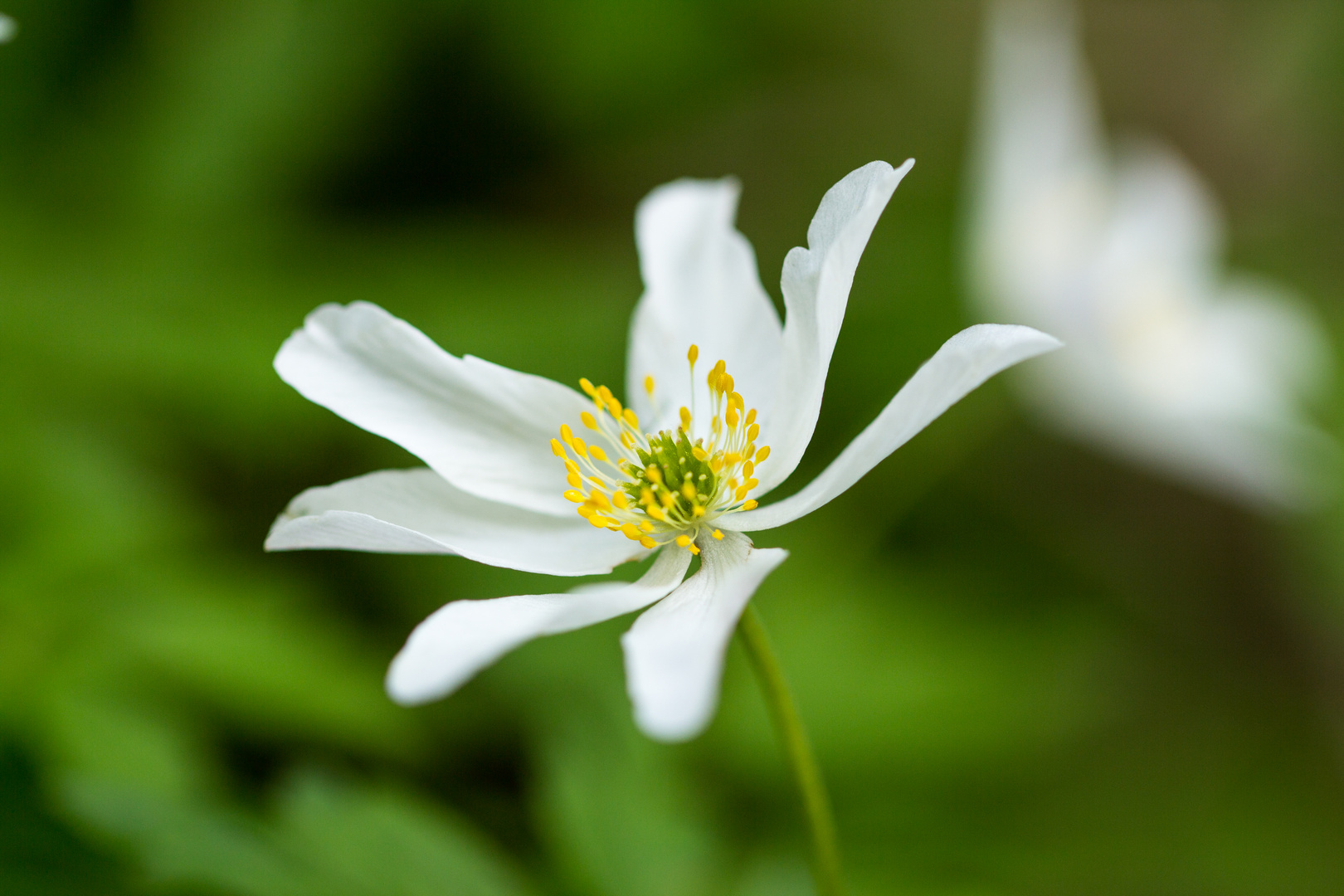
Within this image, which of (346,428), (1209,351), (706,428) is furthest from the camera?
(1209,351)

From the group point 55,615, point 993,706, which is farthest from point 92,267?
point 993,706

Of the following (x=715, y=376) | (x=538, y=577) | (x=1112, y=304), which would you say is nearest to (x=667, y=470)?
(x=715, y=376)

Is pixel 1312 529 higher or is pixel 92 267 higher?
pixel 92 267

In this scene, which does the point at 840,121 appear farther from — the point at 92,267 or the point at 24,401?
the point at 24,401

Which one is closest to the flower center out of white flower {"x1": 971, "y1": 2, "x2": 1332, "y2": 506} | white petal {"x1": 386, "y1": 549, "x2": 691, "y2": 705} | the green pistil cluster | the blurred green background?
the green pistil cluster

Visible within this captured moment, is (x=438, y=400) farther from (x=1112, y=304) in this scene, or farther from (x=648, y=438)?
(x=1112, y=304)

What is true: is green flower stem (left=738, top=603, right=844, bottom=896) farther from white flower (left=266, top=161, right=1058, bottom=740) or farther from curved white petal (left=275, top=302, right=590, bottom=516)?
curved white petal (left=275, top=302, right=590, bottom=516)
